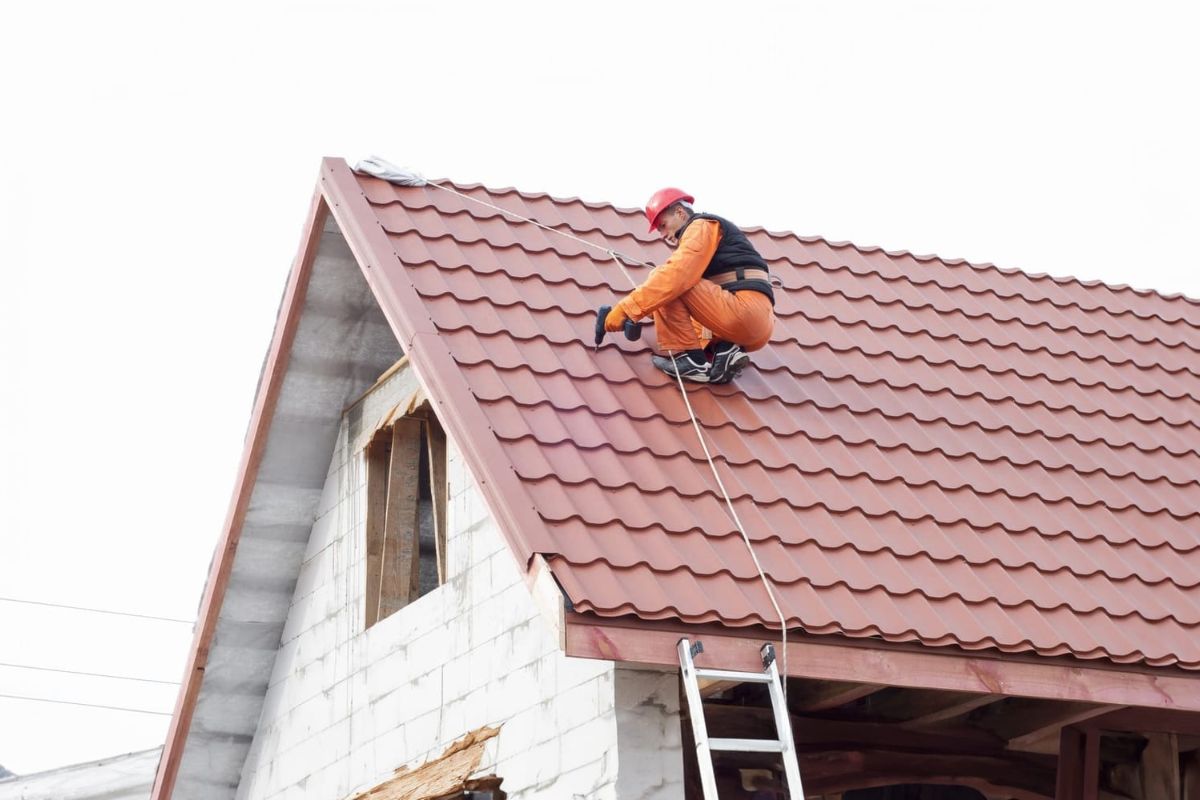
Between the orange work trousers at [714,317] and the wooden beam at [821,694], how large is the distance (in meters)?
1.80

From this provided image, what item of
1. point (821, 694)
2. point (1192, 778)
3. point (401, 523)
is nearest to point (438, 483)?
point (401, 523)

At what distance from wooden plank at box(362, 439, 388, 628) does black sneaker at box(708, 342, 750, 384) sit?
2.35 meters

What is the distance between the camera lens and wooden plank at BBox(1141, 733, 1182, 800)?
8.41 m

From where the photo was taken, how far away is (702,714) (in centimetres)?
664

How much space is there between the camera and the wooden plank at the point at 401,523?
9891mm

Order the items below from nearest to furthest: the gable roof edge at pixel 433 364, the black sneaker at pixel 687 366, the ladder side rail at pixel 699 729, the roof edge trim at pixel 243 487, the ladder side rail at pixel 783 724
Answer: the ladder side rail at pixel 699 729, the ladder side rail at pixel 783 724, the gable roof edge at pixel 433 364, the black sneaker at pixel 687 366, the roof edge trim at pixel 243 487

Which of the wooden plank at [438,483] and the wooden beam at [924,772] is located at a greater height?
the wooden plank at [438,483]

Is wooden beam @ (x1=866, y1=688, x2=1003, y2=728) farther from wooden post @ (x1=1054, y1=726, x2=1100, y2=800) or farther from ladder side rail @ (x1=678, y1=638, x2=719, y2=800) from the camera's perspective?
ladder side rail @ (x1=678, y1=638, x2=719, y2=800)

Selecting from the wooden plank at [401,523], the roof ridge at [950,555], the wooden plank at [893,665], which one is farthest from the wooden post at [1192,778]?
the wooden plank at [401,523]

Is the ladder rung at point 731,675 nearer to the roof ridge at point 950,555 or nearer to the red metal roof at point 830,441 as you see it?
the red metal roof at point 830,441

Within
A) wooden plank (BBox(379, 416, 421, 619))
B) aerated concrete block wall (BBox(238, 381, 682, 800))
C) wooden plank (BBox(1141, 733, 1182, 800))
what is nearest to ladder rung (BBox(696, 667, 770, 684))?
aerated concrete block wall (BBox(238, 381, 682, 800))

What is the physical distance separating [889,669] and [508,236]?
376cm

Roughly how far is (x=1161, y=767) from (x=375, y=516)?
4.47 metres

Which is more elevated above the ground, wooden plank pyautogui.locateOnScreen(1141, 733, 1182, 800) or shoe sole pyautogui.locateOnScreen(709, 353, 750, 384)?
shoe sole pyautogui.locateOnScreen(709, 353, 750, 384)
